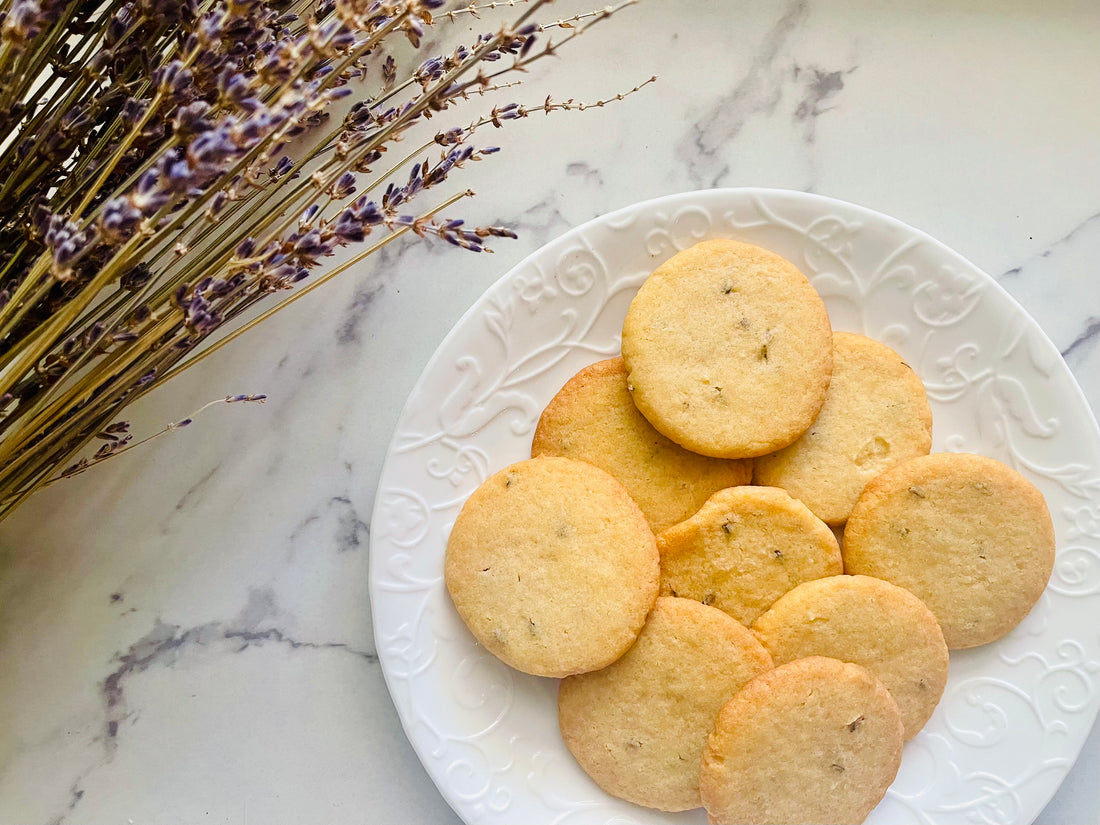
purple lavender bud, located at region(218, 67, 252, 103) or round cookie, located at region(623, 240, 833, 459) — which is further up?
purple lavender bud, located at region(218, 67, 252, 103)

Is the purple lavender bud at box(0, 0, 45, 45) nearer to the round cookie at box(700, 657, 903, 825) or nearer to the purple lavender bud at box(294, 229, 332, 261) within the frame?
the purple lavender bud at box(294, 229, 332, 261)

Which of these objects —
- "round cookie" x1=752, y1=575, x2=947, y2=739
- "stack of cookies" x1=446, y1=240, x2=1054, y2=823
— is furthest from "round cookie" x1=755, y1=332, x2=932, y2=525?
"round cookie" x1=752, y1=575, x2=947, y2=739

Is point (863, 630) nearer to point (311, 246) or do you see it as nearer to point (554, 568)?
point (554, 568)

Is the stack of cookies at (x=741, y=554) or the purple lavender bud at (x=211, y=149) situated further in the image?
the stack of cookies at (x=741, y=554)

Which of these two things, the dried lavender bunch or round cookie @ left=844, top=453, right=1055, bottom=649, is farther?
round cookie @ left=844, top=453, right=1055, bottom=649

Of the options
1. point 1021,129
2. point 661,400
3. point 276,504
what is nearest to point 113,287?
point 276,504

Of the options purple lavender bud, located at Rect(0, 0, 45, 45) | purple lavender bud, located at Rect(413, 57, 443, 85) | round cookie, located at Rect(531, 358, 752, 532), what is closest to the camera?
purple lavender bud, located at Rect(0, 0, 45, 45)

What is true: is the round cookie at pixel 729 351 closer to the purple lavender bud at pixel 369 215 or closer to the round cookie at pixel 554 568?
the round cookie at pixel 554 568

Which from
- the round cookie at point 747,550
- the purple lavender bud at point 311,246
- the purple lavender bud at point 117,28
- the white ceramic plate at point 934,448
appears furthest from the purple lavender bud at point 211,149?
the round cookie at point 747,550

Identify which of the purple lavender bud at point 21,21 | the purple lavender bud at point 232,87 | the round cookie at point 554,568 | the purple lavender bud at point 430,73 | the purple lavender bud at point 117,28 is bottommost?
the round cookie at point 554,568
